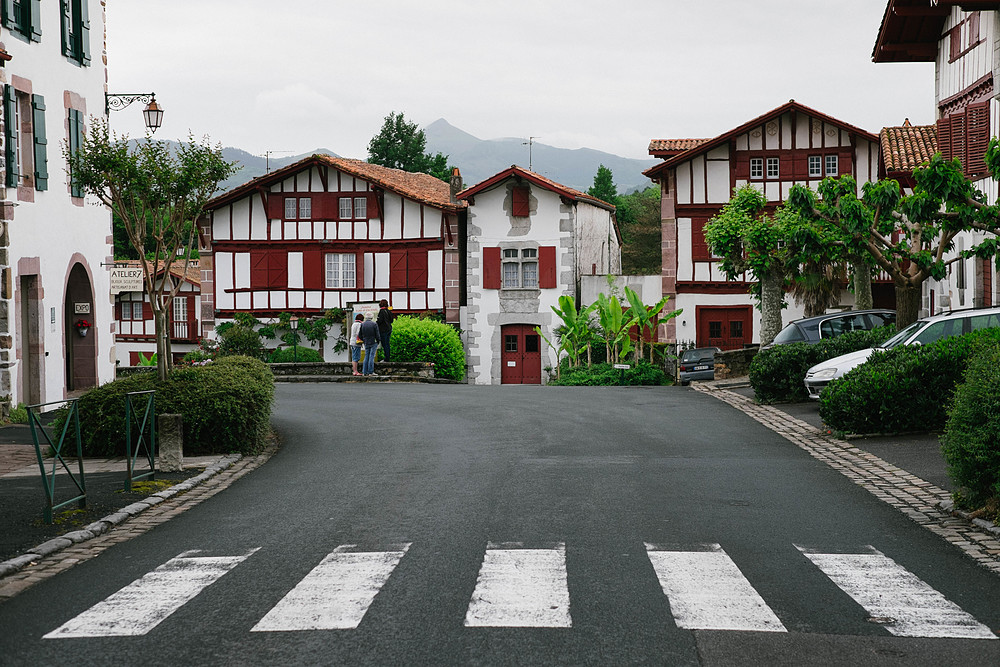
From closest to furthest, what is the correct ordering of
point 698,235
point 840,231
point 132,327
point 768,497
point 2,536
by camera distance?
point 2,536 < point 768,497 < point 840,231 < point 698,235 < point 132,327

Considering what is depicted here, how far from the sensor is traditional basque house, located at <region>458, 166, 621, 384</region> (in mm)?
39969

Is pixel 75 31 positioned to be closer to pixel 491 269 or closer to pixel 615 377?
pixel 615 377

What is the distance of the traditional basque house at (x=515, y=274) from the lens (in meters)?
40.0

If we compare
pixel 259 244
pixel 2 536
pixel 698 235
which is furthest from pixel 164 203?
pixel 259 244

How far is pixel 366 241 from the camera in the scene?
4078 cm

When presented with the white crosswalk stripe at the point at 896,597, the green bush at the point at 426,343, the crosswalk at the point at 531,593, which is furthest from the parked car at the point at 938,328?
the green bush at the point at 426,343

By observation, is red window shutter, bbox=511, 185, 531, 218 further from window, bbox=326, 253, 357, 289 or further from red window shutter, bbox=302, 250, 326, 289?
red window shutter, bbox=302, 250, 326, 289

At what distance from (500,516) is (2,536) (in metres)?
4.01

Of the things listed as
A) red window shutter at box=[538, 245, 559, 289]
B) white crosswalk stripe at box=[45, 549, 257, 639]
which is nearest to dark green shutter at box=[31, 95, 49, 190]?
white crosswalk stripe at box=[45, 549, 257, 639]

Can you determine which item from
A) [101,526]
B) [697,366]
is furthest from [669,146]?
[101,526]

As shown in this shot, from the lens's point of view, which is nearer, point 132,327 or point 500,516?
point 500,516

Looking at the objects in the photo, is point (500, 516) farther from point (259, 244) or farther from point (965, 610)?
point (259, 244)

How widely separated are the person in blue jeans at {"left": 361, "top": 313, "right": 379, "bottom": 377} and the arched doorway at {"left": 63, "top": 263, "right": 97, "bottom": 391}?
25.9ft

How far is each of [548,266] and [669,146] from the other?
6159 mm
